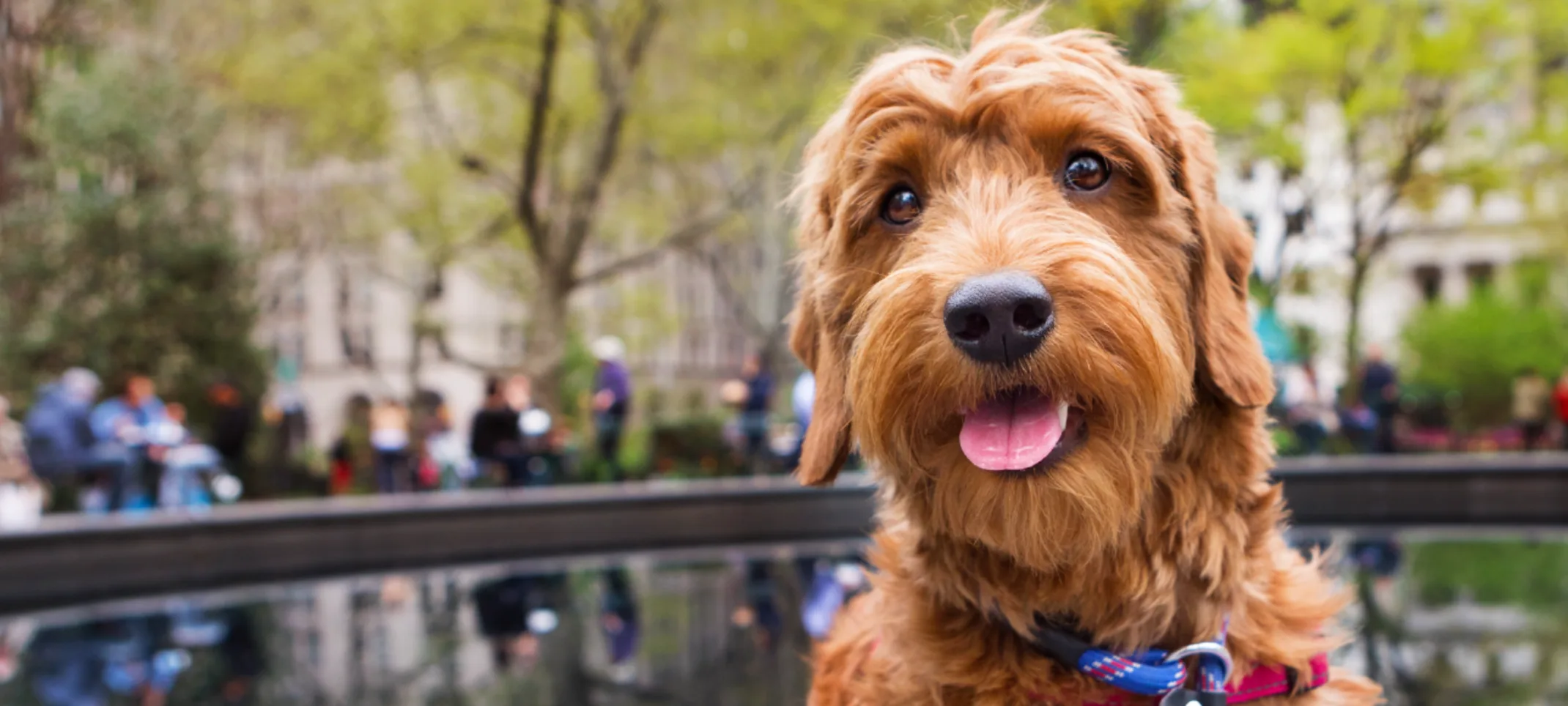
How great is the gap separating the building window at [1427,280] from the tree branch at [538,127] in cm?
4665

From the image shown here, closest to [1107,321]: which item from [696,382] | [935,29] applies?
[935,29]

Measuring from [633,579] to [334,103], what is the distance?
1544 centimetres

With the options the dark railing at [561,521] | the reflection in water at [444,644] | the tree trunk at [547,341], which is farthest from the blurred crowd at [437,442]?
the reflection in water at [444,644]

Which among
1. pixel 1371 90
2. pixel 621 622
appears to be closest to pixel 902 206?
pixel 621 622

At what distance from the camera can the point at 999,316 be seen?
74.0 inches

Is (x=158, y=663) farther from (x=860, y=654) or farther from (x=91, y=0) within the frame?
(x=91, y=0)

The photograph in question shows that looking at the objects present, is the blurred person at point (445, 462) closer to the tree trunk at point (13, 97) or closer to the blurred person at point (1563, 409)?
the tree trunk at point (13, 97)

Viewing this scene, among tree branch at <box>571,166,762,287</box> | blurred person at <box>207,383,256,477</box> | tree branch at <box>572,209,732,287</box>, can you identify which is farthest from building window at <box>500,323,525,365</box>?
blurred person at <box>207,383,256,477</box>

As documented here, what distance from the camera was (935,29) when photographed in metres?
4.11

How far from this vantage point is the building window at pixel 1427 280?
54156mm

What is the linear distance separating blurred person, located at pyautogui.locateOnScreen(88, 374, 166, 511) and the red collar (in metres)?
12.9

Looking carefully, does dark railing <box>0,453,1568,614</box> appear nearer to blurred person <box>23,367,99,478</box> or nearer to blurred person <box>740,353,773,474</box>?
blurred person <box>23,367,99,478</box>

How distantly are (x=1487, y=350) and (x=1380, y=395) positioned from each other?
19.2 metres

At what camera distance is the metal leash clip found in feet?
6.98
